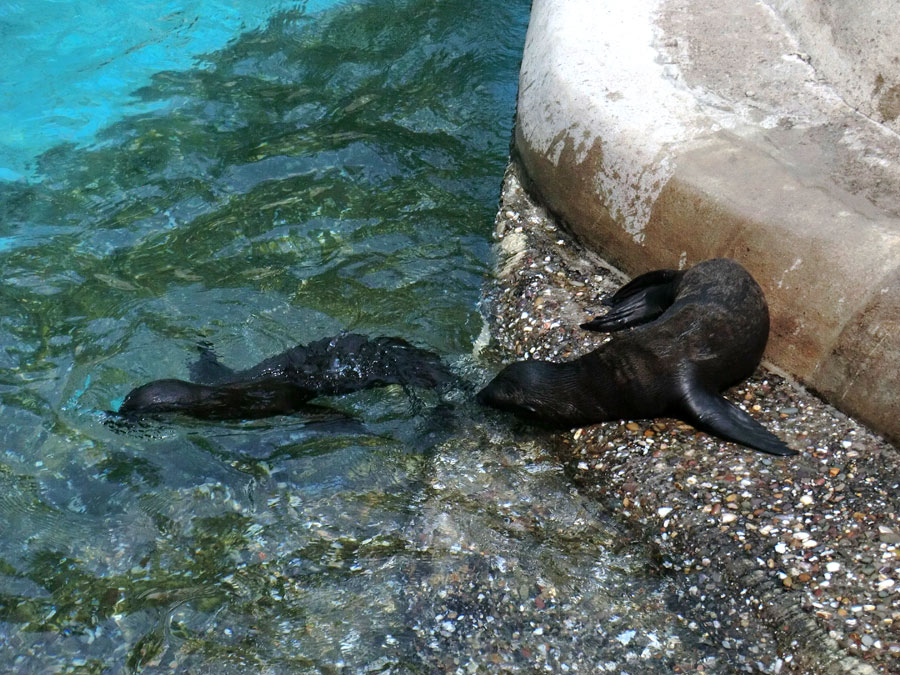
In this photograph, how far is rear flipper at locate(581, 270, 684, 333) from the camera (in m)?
5.46

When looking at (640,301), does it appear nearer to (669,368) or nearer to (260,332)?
(669,368)

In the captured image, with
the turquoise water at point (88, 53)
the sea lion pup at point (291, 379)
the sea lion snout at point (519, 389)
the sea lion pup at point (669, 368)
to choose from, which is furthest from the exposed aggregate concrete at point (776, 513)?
the turquoise water at point (88, 53)

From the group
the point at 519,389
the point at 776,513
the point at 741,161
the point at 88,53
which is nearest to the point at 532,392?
the point at 519,389

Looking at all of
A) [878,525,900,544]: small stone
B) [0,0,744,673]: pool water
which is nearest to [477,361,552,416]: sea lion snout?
[0,0,744,673]: pool water

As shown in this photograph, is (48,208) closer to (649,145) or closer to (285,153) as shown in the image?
(285,153)

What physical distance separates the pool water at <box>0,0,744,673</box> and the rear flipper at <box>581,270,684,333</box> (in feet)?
2.88

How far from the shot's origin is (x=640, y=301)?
5539mm

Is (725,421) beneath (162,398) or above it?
above

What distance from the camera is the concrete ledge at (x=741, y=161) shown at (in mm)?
4742

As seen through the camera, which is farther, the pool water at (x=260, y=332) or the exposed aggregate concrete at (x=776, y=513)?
the pool water at (x=260, y=332)

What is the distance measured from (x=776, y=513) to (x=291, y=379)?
288 centimetres

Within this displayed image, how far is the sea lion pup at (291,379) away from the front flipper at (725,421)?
1.53 m

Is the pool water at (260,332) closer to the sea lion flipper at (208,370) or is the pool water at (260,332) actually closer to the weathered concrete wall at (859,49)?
the sea lion flipper at (208,370)

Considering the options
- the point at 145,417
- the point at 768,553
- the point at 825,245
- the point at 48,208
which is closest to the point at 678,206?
the point at 825,245
